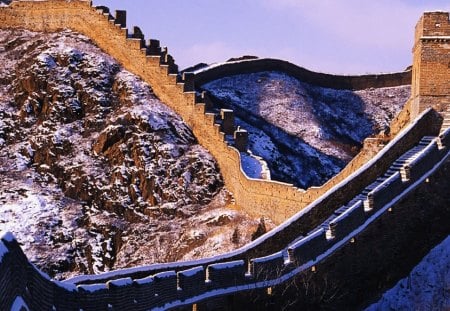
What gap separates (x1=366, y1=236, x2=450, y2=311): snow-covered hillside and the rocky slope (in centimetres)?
878

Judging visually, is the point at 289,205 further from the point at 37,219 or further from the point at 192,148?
the point at 37,219

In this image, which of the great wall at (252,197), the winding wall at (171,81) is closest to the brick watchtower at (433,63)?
the great wall at (252,197)

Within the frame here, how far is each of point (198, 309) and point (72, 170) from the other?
21.7 m

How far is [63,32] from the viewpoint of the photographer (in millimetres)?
45812

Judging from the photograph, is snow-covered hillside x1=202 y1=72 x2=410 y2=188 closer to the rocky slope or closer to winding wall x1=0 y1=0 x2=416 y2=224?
winding wall x1=0 y1=0 x2=416 y2=224

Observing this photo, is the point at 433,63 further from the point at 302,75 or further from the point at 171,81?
the point at 302,75

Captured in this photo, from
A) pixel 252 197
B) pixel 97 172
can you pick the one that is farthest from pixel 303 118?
pixel 252 197

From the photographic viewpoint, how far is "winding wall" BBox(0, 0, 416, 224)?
99.0 ft

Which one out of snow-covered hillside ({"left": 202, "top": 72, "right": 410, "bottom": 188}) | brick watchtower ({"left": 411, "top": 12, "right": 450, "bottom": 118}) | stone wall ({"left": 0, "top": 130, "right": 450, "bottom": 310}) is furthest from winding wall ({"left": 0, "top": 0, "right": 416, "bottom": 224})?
stone wall ({"left": 0, "top": 130, "right": 450, "bottom": 310})

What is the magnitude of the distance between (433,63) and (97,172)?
16946mm

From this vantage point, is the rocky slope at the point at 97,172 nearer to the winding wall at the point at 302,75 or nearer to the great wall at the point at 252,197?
the great wall at the point at 252,197

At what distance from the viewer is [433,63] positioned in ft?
87.1

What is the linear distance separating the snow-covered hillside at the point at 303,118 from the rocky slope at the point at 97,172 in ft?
20.2

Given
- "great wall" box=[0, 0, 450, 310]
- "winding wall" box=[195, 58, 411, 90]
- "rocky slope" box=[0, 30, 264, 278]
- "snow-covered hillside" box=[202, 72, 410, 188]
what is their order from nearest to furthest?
"great wall" box=[0, 0, 450, 310], "rocky slope" box=[0, 30, 264, 278], "snow-covered hillside" box=[202, 72, 410, 188], "winding wall" box=[195, 58, 411, 90]
